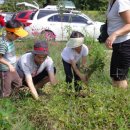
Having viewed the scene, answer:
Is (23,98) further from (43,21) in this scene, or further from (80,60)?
(43,21)

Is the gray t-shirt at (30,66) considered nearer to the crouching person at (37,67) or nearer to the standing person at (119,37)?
the crouching person at (37,67)

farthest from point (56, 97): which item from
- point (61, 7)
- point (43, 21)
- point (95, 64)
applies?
point (43, 21)

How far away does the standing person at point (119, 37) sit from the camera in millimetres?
3668

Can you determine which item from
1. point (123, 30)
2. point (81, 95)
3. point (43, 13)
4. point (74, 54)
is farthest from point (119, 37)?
point (43, 13)

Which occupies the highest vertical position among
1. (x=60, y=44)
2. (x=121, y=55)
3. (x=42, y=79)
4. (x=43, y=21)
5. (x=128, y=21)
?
(x=128, y=21)

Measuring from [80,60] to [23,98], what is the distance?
104 centimetres

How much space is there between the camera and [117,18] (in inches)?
150

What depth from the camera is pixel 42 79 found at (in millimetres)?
4918

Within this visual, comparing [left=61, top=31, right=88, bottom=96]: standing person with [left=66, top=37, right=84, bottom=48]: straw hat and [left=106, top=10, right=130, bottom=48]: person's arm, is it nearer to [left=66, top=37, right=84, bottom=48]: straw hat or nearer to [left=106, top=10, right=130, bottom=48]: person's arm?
[left=66, top=37, right=84, bottom=48]: straw hat

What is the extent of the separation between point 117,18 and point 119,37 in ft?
0.59

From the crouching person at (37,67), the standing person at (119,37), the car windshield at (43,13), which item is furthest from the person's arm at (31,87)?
the car windshield at (43,13)

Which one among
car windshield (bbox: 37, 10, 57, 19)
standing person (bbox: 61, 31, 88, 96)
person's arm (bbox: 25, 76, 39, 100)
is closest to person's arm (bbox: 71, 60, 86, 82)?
standing person (bbox: 61, 31, 88, 96)

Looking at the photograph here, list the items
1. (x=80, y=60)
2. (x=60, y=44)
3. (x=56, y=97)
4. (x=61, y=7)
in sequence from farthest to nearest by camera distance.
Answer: (x=60, y=44), (x=61, y=7), (x=80, y=60), (x=56, y=97)

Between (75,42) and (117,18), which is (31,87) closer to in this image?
(75,42)
